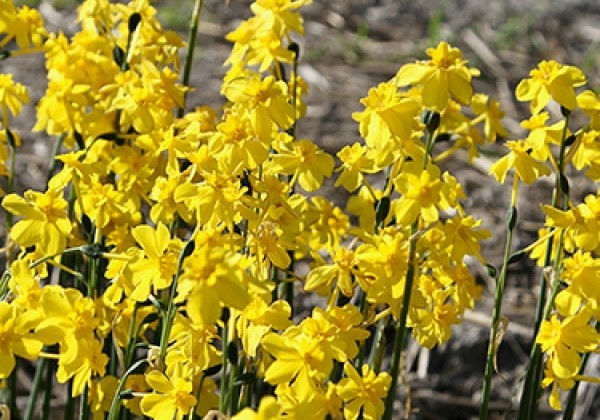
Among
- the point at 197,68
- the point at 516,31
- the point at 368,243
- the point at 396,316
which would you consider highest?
the point at 516,31

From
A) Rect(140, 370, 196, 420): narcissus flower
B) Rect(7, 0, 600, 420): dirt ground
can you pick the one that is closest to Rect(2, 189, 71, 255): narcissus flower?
Rect(140, 370, 196, 420): narcissus flower

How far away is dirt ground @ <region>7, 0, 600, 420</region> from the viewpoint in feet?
11.2

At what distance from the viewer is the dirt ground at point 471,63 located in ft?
11.2

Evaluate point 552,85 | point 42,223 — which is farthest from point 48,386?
point 552,85

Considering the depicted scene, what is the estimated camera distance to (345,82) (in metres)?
4.86

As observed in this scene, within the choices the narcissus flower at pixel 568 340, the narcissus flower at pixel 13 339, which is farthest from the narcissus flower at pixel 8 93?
the narcissus flower at pixel 568 340

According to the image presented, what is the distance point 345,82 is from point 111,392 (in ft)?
10.3

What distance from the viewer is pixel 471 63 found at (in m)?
5.02

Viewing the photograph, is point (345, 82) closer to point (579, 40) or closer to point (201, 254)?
point (579, 40)

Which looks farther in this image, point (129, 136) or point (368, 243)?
point (129, 136)

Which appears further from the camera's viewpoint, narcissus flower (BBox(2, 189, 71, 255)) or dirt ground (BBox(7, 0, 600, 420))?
dirt ground (BBox(7, 0, 600, 420))

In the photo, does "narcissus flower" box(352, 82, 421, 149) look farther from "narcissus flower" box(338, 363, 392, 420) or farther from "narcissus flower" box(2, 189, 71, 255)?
"narcissus flower" box(2, 189, 71, 255)

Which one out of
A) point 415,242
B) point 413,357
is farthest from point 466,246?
point 413,357

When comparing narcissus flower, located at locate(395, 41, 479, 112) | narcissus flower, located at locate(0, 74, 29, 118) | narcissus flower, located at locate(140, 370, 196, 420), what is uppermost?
narcissus flower, located at locate(395, 41, 479, 112)
